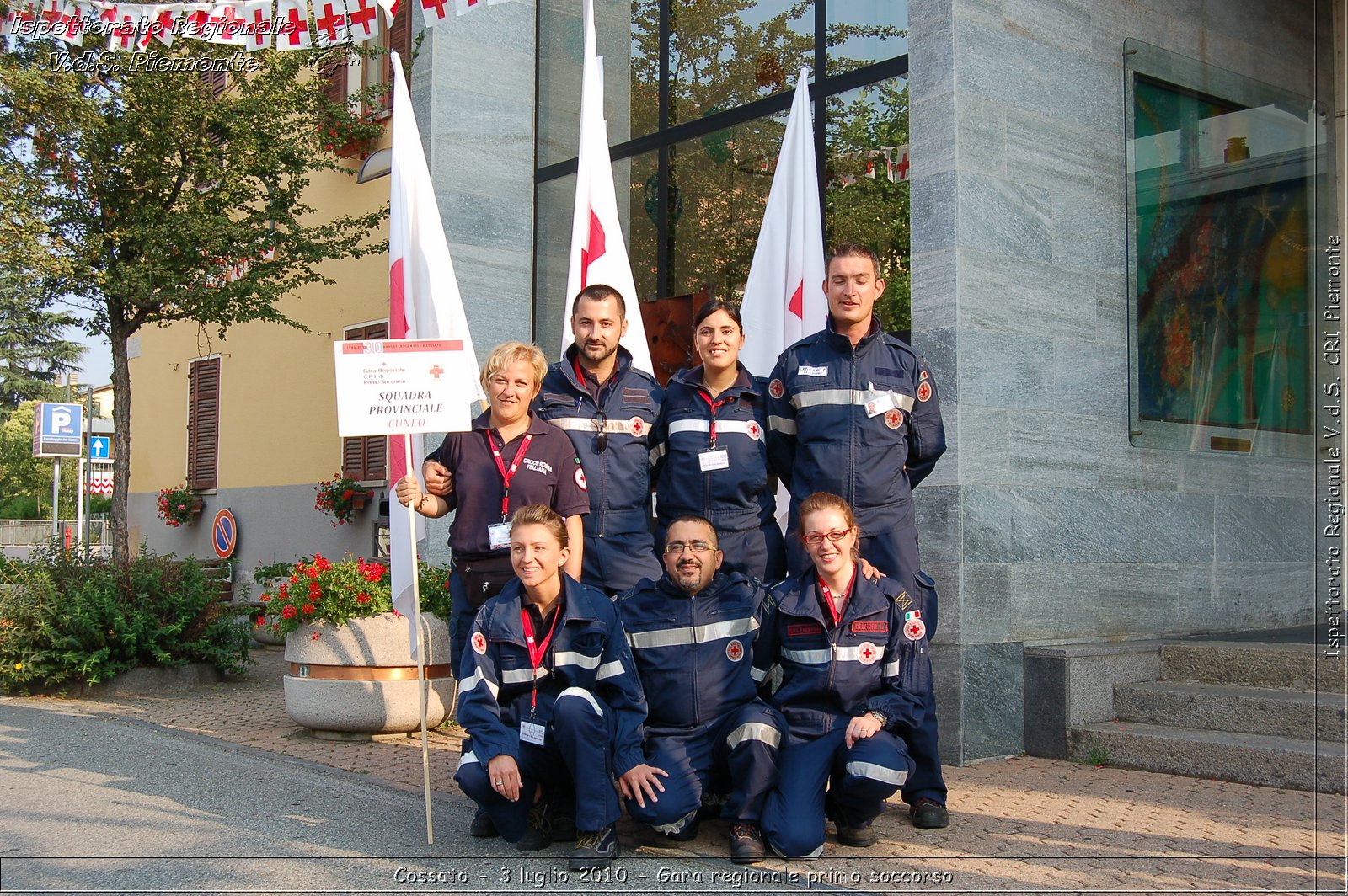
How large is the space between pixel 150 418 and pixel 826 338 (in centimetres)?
1565

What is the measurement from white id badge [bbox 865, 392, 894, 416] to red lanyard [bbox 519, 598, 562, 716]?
1583 millimetres

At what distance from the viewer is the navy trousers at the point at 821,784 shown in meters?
4.81

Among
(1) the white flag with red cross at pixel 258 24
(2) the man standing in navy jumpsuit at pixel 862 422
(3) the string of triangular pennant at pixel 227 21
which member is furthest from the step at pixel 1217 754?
(1) the white flag with red cross at pixel 258 24

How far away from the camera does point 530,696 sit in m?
5.05

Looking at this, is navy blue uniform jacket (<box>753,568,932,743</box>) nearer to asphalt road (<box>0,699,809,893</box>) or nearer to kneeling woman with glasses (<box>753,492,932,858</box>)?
kneeling woman with glasses (<box>753,492,932,858</box>)

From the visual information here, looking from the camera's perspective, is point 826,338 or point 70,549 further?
point 70,549

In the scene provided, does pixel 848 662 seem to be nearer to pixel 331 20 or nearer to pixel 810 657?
pixel 810 657

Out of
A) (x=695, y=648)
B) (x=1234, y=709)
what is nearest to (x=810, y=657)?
(x=695, y=648)

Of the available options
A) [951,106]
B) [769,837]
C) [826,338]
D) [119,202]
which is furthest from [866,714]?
[119,202]

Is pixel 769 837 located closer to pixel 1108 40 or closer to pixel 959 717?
pixel 959 717

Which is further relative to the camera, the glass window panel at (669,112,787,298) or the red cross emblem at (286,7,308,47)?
the glass window panel at (669,112,787,298)

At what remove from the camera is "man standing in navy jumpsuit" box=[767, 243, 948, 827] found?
5.57m

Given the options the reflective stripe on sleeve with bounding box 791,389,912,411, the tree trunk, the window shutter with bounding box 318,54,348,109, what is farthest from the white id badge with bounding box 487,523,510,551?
the window shutter with bounding box 318,54,348,109

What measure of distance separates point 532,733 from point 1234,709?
3765 millimetres
